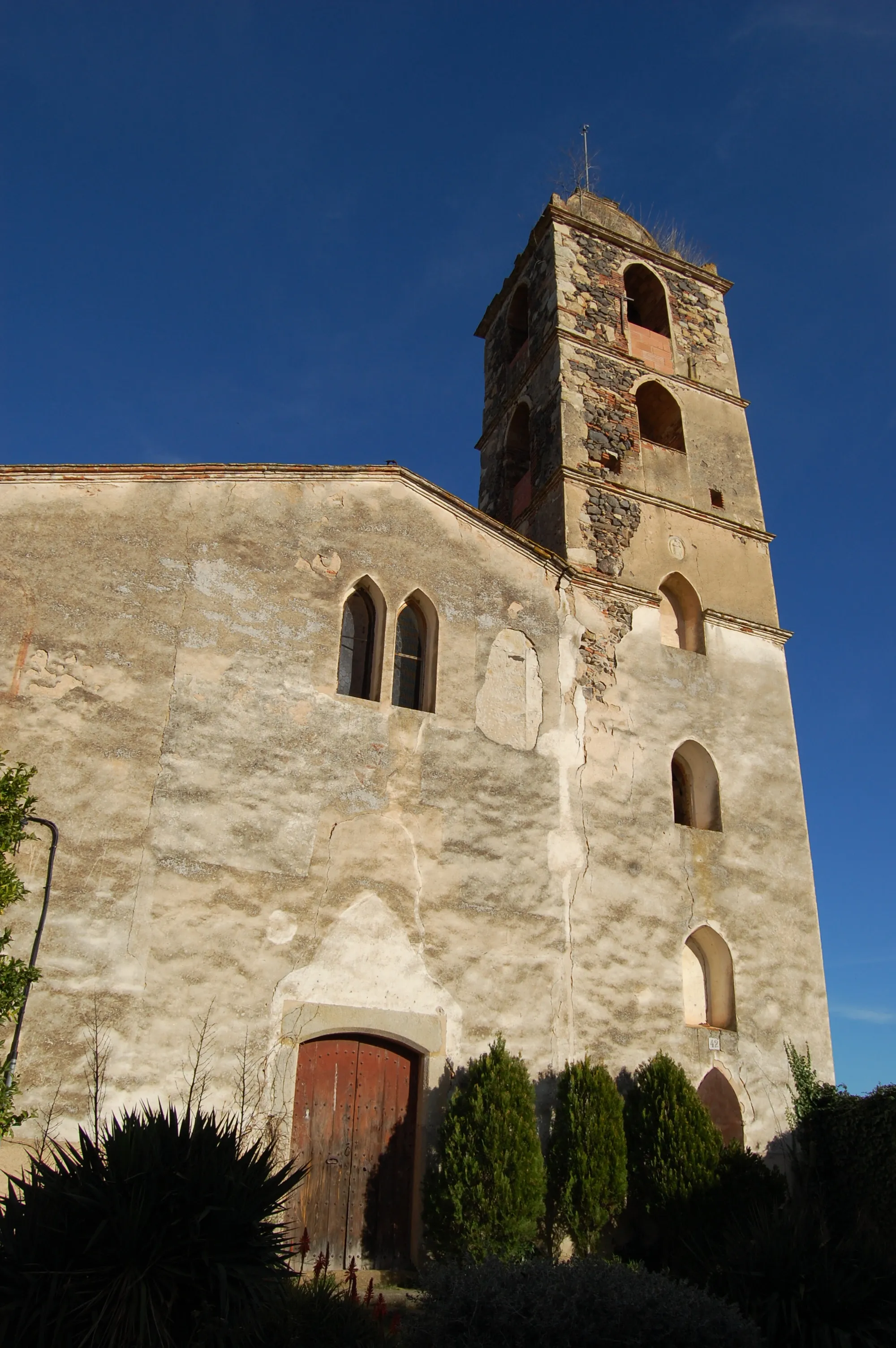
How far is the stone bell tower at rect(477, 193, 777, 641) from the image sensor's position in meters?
14.9

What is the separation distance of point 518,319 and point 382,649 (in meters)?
9.44

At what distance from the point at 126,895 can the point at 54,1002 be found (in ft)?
3.62

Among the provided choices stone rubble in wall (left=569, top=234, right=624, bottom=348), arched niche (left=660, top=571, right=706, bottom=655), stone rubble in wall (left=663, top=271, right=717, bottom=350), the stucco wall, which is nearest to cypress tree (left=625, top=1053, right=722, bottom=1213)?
the stucco wall

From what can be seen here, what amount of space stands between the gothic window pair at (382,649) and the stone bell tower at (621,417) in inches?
105

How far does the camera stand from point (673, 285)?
59.8ft

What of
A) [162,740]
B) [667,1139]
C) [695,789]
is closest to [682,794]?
[695,789]

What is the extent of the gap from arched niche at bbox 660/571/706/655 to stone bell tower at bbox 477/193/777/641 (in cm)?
15

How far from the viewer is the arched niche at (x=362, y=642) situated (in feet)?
39.4

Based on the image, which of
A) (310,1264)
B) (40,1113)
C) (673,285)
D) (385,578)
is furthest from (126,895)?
(673,285)

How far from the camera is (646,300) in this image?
1836cm

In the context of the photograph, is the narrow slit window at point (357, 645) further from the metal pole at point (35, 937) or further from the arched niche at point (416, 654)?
the metal pole at point (35, 937)

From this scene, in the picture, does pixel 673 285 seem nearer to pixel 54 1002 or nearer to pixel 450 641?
pixel 450 641

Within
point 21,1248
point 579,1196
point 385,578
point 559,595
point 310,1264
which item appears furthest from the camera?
point 559,595

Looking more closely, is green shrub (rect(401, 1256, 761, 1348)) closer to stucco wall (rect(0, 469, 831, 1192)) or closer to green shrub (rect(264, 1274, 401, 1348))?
green shrub (rect(264, 1274, 401, 1348))
